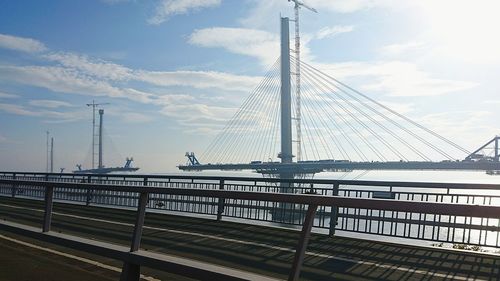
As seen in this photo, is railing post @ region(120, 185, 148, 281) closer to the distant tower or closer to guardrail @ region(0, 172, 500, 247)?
guardrail @ region(0, 172, 500, 247)

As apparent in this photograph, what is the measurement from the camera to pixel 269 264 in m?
7.35

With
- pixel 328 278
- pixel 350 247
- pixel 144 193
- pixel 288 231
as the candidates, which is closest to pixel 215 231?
pixel 288 231

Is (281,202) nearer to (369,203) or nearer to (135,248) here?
(369,203)

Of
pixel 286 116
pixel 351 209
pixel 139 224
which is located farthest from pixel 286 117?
pixel 139 224

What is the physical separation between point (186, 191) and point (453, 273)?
4372 mm

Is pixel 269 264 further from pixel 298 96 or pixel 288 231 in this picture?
pixel 298 96

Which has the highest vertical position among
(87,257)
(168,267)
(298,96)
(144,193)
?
(298,96)

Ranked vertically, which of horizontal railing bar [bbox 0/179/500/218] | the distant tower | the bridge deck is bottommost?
the bridge deck

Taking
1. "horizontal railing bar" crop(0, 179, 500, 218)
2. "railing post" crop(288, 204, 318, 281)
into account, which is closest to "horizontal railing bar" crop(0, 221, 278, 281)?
"railing post" crop(288, 204, 318, 281)

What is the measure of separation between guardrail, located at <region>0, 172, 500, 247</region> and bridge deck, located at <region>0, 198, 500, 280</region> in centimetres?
46

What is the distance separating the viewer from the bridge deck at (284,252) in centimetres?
693

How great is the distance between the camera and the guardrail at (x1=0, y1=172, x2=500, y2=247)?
9359 millimetres

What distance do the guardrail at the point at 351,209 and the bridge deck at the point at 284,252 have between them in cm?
46

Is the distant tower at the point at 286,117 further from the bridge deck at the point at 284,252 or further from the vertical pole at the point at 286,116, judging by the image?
the bridge deck at the point at 284,252
